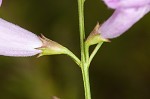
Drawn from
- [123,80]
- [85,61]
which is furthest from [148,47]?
[85,61]

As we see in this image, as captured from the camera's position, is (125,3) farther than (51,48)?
No

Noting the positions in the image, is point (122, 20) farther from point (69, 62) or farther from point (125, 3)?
point (69, 62)

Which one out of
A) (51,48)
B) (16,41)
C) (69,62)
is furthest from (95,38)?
(69,62)

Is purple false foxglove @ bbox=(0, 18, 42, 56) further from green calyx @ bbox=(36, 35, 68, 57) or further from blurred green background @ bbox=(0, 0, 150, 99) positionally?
blurred green background @ bbox=(0, 0, 150, 99)

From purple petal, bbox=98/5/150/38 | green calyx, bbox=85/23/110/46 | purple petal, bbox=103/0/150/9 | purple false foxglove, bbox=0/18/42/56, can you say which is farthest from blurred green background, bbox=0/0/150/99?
purple petal, bbox=103/0/150/9

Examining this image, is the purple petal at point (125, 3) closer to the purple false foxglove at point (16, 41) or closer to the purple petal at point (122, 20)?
the purple petal at point (122, 20)

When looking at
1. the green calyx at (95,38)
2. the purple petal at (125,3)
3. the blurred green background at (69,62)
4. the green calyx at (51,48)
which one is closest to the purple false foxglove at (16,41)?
the green calyx at (51,48)
